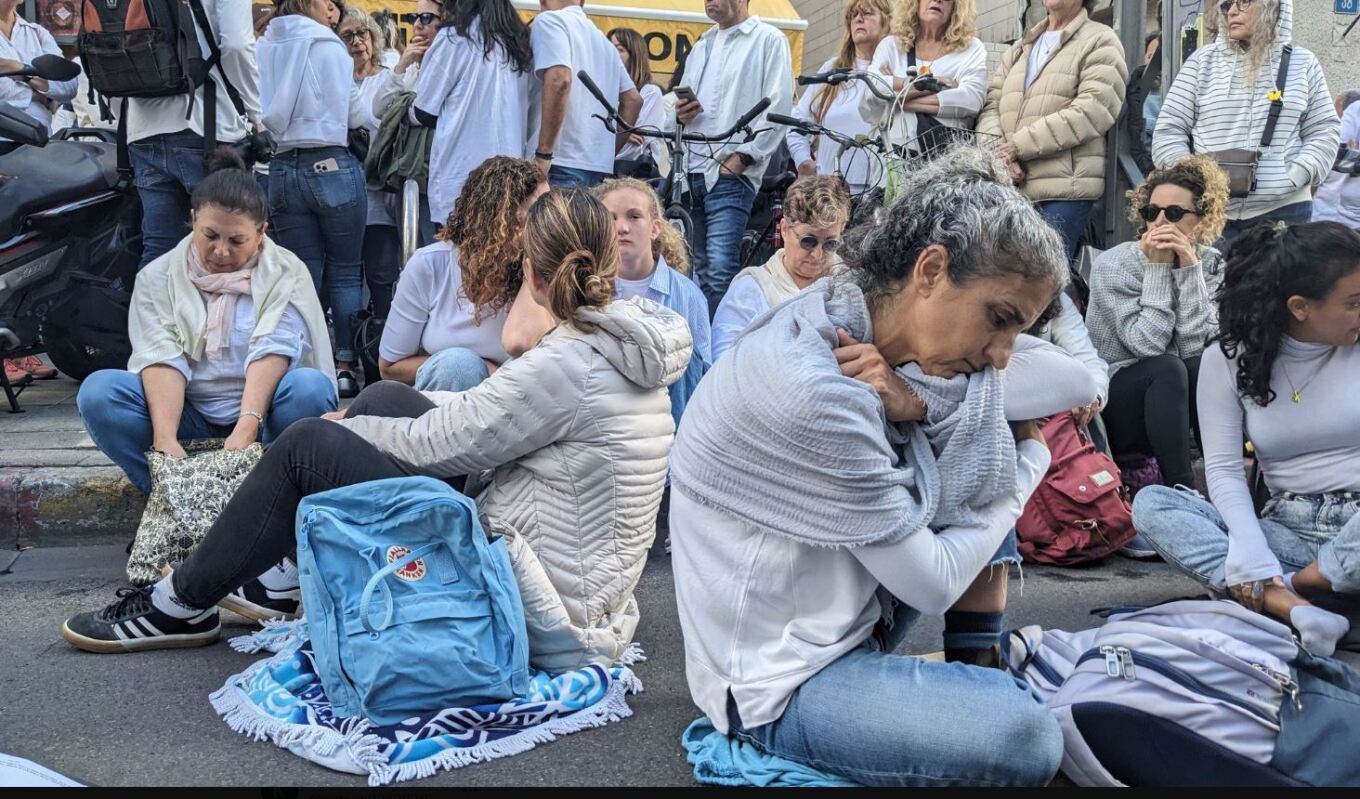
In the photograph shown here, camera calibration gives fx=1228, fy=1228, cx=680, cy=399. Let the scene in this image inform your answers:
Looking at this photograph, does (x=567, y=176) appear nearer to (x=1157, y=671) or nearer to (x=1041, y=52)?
(x=1041, y=52)

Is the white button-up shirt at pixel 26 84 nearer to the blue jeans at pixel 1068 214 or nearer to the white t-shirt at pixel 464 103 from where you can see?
the white t-shirt at pixel 464 103

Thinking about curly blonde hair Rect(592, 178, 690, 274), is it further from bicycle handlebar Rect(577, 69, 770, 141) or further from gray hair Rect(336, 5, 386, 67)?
gray hair Rect(336, 5, 386, 67)

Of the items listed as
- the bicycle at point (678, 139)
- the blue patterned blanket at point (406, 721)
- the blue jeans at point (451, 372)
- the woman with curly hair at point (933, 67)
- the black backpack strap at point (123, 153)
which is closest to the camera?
the blue patterned blanket at point (406, 721)

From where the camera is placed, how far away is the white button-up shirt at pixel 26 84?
7082 millimetres

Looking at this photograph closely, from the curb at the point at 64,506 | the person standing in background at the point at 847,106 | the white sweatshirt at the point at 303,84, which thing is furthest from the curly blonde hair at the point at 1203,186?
the curb at the point at 64,506

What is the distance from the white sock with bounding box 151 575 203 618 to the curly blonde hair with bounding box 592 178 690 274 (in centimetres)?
201

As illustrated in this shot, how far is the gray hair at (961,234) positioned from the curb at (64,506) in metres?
3.32

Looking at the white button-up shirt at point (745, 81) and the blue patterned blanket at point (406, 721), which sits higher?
the white button-up shirt at point (745, 81)

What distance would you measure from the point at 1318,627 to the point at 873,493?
1745 millimetres

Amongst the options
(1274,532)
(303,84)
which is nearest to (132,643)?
(303,84)

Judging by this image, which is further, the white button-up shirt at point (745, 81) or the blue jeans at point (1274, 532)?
the white button-up shirt at point (745, 81)

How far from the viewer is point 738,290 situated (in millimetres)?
4895

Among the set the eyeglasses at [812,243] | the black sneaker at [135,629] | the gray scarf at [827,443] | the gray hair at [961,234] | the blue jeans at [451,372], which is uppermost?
the gray hair at [961,234]

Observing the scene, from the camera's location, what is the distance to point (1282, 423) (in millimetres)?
3592
